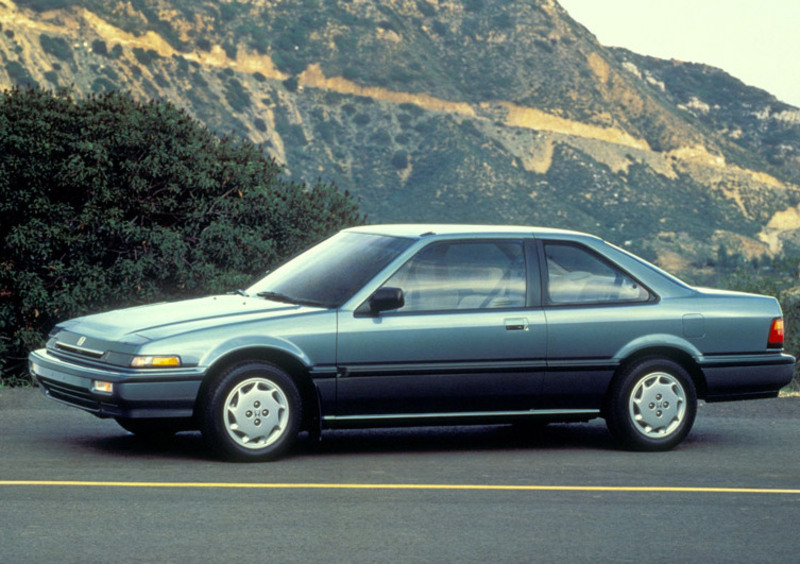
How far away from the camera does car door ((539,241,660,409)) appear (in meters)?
8.96

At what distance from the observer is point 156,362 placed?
26.3 ft

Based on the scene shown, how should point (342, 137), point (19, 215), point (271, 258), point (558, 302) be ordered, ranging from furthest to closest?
point (342, 137) → point (271, 258) → point (19, 215) → point (558, 302)

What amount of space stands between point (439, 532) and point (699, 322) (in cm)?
361

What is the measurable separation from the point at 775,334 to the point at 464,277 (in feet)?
8.08

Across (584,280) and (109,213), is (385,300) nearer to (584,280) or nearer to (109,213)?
(584,280)

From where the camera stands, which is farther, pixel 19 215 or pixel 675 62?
pixel 675 62

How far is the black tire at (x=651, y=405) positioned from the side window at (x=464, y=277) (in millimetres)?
968

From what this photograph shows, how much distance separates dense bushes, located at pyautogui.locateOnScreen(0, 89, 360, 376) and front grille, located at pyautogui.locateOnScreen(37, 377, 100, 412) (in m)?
13.3

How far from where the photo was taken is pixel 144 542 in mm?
6090

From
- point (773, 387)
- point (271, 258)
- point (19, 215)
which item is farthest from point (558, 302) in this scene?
point (271, 258)

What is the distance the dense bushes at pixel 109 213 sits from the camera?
22.0 m

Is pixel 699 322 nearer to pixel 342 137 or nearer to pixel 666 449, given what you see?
pixel 666 449

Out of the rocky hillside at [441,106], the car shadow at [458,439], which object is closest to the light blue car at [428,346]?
the car shadow at [458,439]

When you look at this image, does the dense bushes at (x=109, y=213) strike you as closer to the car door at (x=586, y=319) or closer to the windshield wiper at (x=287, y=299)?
the windshield wiper at (x=287, y=299)
